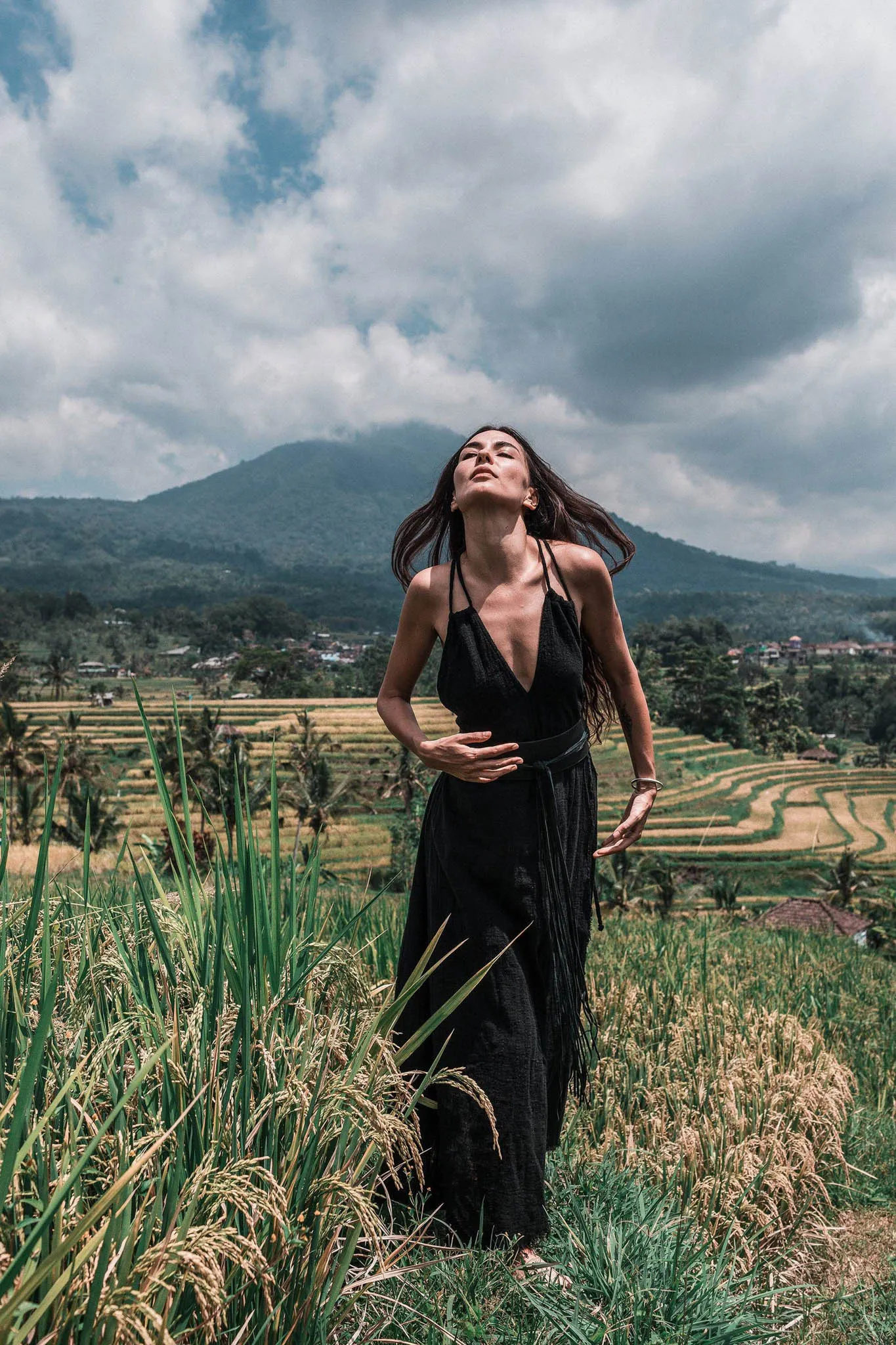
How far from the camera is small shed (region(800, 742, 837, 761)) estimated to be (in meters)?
82.8

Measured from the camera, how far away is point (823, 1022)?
13.0 ft

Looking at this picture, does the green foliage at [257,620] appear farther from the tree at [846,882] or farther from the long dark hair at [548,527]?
the long dark hair at [548,527]

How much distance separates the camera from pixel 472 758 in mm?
2273

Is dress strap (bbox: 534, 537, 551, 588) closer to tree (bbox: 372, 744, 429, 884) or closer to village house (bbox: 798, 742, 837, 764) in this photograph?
tree (bbox: 372, 744, 429, 884)

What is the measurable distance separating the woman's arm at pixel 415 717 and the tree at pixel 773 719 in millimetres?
86679

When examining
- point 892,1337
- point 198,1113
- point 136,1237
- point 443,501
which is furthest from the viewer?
point 443,501

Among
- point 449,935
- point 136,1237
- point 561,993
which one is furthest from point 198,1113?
point 561,993

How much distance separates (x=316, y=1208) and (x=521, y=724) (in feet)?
4.28

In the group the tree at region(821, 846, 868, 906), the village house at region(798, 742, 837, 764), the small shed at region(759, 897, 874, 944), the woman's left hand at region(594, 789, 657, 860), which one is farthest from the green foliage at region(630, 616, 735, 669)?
the woman's left hand at region(594, 789, 657, 860)

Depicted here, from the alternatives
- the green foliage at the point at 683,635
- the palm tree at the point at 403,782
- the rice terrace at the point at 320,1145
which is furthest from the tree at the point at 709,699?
the rice terrace at the point at 320,1145

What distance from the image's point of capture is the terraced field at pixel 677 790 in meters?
51.6

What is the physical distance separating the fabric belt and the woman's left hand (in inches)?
5.4

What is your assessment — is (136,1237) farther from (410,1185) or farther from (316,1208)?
(410,1185)

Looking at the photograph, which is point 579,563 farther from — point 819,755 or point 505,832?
point 819,755
